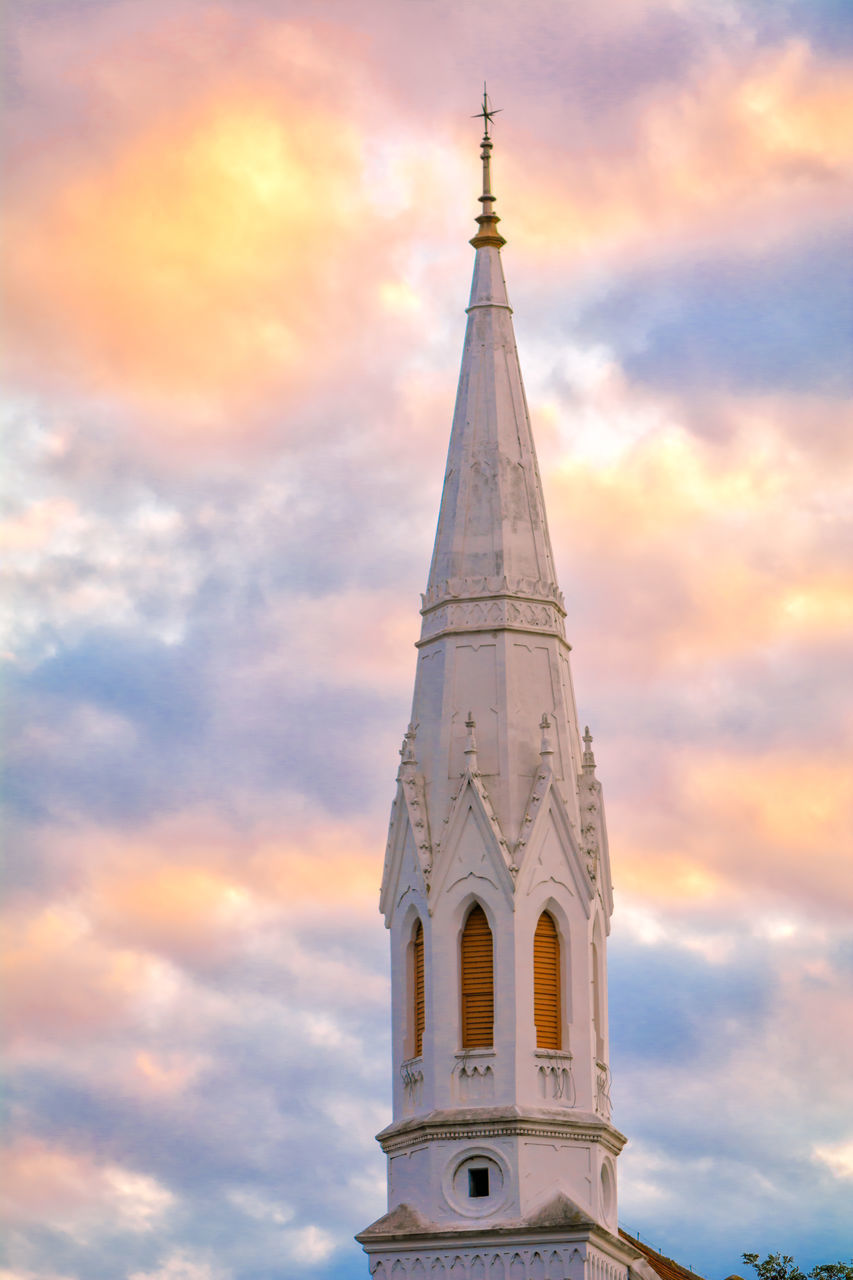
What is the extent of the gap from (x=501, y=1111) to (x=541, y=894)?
16.6 ft

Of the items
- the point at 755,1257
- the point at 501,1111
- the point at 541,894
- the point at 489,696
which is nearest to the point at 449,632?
the point at 489,696

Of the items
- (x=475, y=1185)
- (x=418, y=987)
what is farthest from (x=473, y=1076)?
(x=418, y=987)

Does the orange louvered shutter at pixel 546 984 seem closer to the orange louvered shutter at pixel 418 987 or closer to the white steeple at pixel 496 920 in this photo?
the white steeple at pixel 496 920

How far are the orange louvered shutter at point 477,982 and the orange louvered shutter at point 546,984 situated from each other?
3.43 ft

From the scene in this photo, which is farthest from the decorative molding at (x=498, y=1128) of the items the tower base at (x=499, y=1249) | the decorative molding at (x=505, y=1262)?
the decorative molding at (x=505, y=1262)

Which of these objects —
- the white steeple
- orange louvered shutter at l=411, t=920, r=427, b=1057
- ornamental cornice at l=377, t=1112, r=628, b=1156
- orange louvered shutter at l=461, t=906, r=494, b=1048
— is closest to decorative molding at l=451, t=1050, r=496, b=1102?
A: the white steeple

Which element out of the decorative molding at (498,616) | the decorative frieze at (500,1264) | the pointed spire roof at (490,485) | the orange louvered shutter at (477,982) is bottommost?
the decorative frieze at (500,1264)

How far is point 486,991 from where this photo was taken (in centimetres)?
7181

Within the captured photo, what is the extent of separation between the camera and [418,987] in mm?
73375

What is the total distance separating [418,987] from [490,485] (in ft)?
39.1

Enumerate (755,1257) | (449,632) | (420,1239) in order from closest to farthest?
(420,1239), (449,632), (755,1257)

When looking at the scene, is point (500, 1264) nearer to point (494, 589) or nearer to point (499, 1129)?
point (499, 1129)

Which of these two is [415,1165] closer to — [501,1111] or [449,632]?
[501,1111]

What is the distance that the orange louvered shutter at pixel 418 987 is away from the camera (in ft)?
239
